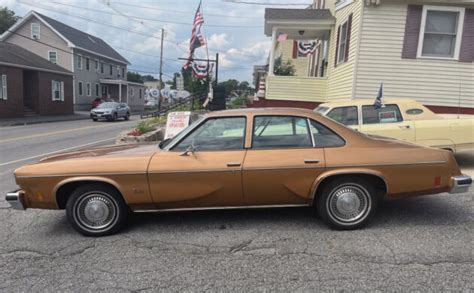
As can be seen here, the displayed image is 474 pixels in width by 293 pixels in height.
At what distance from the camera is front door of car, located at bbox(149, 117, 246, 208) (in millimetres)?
4207

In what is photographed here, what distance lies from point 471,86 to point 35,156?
12556 mm

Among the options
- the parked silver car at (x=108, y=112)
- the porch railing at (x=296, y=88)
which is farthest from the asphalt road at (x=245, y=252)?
the parked silver car at (x=108, y=112)

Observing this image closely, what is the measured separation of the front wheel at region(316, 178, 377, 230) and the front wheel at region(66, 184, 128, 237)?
230cm

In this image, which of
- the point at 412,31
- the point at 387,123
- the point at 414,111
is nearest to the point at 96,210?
the point at 387,123

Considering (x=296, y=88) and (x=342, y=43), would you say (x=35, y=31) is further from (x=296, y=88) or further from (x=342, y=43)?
(x=342, y=43)

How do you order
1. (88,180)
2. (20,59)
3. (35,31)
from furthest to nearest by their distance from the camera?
(35,31), (20,59), (88,180)

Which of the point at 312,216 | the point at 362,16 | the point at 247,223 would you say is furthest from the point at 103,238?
the point at 362,16

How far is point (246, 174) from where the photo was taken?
4.22m

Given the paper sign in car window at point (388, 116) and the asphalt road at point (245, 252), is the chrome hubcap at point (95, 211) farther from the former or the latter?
the paper sign in car window at point (388, 116)

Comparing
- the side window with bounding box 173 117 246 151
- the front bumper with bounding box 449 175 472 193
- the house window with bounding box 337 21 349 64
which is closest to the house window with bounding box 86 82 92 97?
the house window with bounding box 337 21 349 64

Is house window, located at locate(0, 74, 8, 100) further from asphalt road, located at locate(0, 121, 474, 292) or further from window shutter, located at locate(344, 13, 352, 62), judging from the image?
asphalt road, located at locate(0, 121, 474, 292)

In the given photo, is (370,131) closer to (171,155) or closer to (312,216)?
(312,216)

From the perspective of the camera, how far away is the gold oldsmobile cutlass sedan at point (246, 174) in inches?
166

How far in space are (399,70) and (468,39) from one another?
6.36 ft
